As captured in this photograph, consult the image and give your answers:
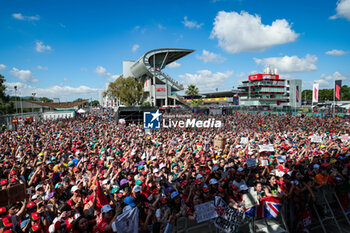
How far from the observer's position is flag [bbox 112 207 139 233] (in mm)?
3207

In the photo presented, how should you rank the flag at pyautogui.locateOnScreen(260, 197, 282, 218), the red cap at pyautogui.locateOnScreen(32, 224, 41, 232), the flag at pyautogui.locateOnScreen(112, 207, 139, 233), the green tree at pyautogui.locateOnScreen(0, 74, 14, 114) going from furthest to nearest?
the green tree at pyautogui.locateOnScreen(0, 74, 14, 114)
the flag at pyautogui.locateOnScreen(260, 197, 282, 218)
the red cap at pyautogui.locateOnScreen(32, 224, 41, 232)
the flag at pyautogui.locateOnScreen(112, 207, 139, 233)

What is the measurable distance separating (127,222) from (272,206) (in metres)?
3.13

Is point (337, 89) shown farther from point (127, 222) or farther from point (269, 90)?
point (269, 90)

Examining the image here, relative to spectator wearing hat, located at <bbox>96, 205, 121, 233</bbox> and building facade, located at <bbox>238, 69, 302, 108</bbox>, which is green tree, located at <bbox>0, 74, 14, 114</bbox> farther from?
building facade, located at <bbox>238, 69, 302, 108</bbox>

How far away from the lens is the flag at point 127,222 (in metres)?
3.21

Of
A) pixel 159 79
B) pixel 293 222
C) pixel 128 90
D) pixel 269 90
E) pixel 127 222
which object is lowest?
pixel 293 222

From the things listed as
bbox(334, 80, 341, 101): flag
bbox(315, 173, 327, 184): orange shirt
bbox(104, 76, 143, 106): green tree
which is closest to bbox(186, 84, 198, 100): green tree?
bbox(104, 76, 143, 106): green tree

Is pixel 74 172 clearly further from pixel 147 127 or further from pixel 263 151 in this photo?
pixel 147 127

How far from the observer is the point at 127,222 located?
3.31 metres

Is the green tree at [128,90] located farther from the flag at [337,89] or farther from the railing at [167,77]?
the flag at [337,89]

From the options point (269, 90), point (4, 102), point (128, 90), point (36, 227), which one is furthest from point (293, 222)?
point (269, 90)

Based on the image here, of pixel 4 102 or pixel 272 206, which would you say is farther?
pixel 4 102

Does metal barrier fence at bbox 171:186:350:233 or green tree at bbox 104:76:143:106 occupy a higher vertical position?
green tree at bbox 104:76:143:106

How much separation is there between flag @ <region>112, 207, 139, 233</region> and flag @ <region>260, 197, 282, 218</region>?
114 inches
